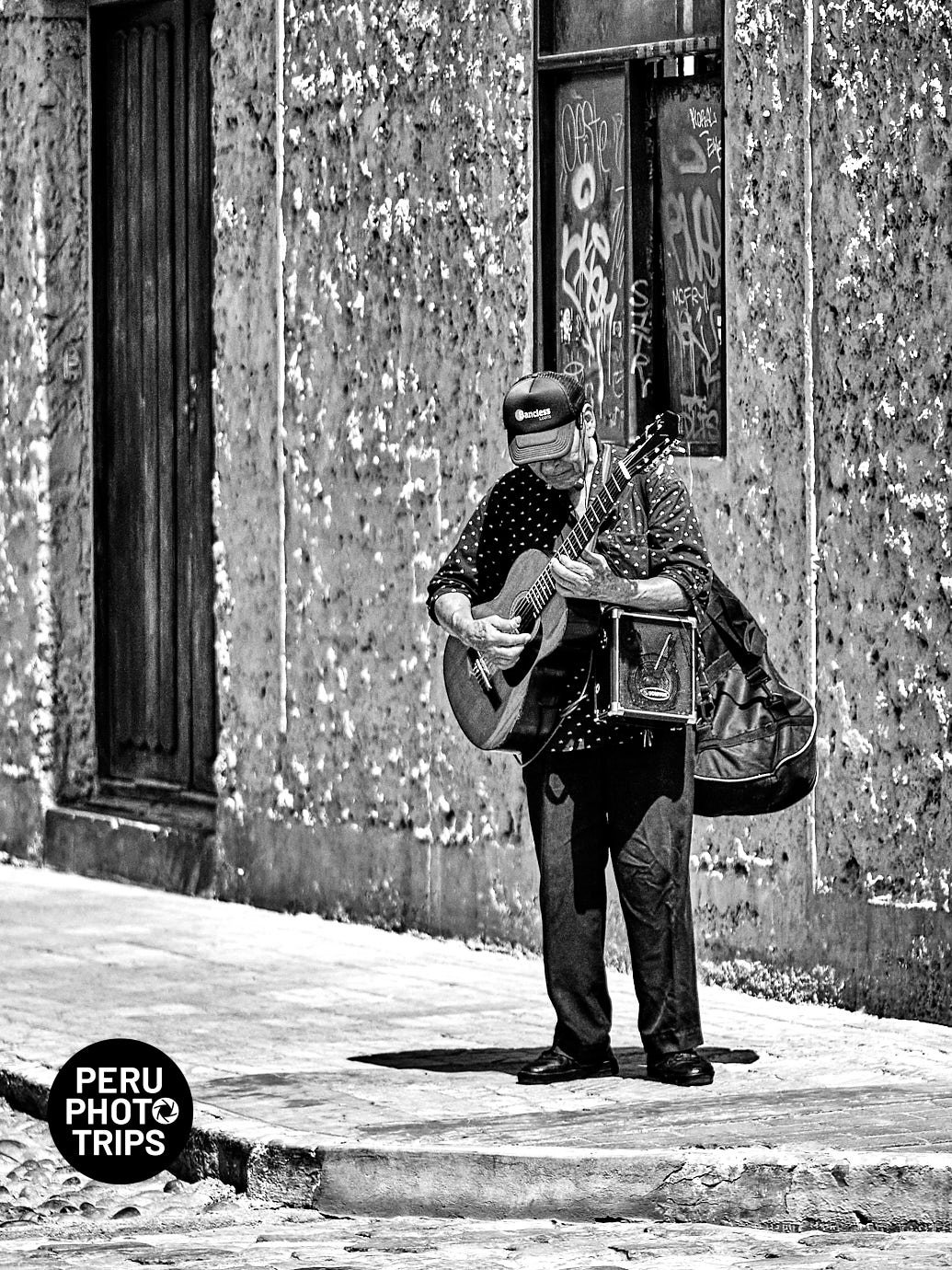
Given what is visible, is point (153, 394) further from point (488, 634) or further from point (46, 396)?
point (488, 634)

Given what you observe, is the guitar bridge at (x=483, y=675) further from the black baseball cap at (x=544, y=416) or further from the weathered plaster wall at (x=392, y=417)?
the weathered plaster wall at (x=392, y=417)

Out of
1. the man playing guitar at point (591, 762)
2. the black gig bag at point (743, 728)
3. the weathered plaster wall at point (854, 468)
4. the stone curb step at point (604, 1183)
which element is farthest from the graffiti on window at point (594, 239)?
the stone curb step at point (604, 1183)

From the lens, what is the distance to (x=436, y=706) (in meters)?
10.6

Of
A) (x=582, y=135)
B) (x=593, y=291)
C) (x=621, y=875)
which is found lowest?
(x=621, y=875)

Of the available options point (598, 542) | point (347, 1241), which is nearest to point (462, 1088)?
point (347, 1241)

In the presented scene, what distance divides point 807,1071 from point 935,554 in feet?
5.55

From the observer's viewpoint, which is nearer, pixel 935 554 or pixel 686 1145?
pixel 686 1145

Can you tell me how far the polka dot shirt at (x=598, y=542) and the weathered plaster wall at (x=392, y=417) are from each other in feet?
8.59

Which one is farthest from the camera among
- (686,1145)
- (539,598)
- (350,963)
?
(350,963)

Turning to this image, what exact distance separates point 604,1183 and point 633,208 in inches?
169

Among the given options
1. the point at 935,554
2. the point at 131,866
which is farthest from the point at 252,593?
the point at 935,554

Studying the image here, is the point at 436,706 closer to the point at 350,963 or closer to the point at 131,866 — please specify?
the point at 350,963

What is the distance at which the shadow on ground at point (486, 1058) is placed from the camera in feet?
26.2

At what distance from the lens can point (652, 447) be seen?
24.6ft
